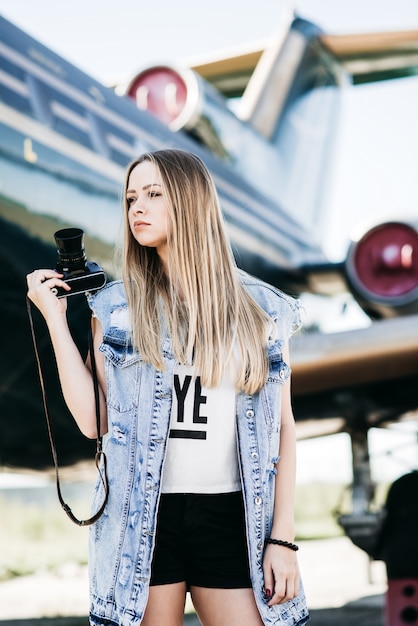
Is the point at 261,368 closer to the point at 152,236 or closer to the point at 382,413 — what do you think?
the point at 152,236

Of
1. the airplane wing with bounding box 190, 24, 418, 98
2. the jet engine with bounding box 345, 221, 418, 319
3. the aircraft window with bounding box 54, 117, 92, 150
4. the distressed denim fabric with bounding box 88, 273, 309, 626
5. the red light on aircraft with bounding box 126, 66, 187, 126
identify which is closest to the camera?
the distressed denim fabric with bounding box 88, 273, 309, 626

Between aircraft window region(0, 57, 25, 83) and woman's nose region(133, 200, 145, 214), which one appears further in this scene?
aircraft window region(0, 57, 25, 83)

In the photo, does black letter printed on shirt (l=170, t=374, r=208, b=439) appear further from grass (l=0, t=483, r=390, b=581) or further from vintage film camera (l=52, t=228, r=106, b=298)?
grass (l=0, t=483, r=390, b=581)

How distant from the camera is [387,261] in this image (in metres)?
5.72

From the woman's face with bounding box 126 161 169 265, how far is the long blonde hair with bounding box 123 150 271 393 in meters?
0.01

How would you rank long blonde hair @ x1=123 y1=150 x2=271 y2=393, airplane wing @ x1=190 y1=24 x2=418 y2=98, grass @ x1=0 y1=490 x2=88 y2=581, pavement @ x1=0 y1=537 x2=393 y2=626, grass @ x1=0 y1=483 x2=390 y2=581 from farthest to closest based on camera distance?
airplane wing @ x1=190 y1=24 x2=418 y2=98 < grass @ x1=0 y1=490 x2=88 y2=581 < grass @ x1=0 y1=483 x2=390 y2=581 < pavement @ x1=0 y1=537 x2=393 y2=626 < long blonde hair @ x1=123 y1=150 x2=271 y2=393

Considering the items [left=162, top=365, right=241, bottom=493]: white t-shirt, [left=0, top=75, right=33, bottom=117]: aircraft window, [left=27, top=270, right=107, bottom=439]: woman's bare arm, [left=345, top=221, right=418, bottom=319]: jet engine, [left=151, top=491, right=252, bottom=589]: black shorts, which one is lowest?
[left=151, top=491, right=252, bottom=589]: black shorts

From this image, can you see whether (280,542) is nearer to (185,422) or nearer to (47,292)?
(185,422)

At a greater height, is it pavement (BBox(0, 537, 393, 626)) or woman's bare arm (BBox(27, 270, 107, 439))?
woman's bare arm (BBox(27, 270, 107, 439))

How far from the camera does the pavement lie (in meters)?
5.27

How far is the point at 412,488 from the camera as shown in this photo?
14.6 ft

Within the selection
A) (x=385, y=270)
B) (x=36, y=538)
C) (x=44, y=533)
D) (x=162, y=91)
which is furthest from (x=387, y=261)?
(x=36, y=538)

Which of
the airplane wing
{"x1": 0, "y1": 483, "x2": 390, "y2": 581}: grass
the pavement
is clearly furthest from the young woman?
the airplane wing

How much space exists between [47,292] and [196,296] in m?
0.28
